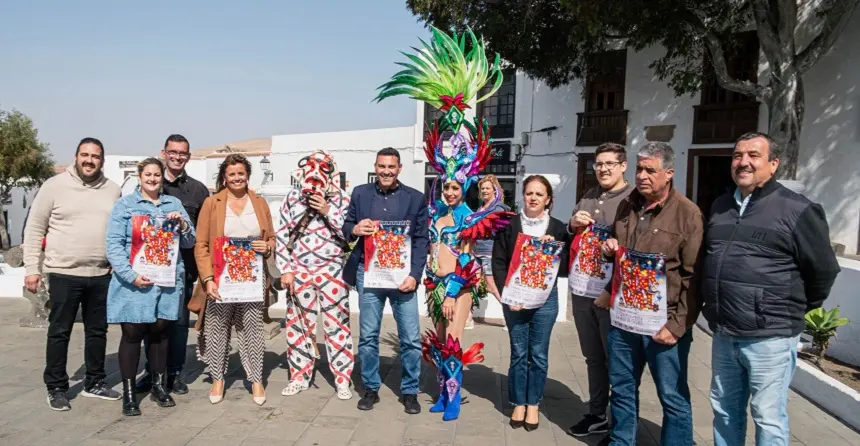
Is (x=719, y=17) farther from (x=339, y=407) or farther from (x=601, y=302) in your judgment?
(x=339, y=407)

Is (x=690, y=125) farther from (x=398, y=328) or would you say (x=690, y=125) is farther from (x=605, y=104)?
(x=398, y=328)

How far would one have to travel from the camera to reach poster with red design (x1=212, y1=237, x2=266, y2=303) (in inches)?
162

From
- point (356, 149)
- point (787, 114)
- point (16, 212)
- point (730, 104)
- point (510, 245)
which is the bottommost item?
point (16, 212)

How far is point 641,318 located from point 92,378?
404 centimetres

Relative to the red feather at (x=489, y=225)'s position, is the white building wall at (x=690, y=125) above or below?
above

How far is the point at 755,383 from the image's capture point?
2.88 metres

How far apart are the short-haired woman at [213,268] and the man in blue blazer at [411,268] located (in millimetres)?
708

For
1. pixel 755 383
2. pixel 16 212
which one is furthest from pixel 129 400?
pixel 16 212

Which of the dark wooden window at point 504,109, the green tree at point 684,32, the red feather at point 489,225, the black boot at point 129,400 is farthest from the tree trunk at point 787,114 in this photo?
the black boot at point 129,400

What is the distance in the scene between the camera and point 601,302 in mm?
3527

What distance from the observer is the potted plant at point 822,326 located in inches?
207

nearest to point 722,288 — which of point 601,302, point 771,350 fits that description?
point 771,350

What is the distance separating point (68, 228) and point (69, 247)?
0.14 meters

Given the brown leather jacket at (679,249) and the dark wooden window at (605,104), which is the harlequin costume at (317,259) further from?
the dark wooden window at (605,104)
